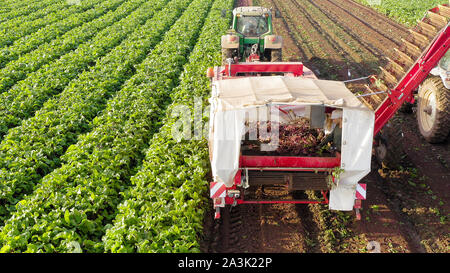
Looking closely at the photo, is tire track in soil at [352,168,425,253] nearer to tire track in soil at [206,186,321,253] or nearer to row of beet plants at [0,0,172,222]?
tire track in soil at [206,186,321,253]

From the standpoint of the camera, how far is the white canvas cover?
606 cm

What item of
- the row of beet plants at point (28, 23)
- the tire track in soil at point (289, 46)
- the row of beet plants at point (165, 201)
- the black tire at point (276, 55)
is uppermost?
the row of beet plants at point (28, 23)

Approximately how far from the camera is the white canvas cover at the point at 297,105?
6.06 metres

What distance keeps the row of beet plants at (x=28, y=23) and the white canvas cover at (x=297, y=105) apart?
1646 centimetres

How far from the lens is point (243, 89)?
692cm

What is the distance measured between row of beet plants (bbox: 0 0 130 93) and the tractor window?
26.1 feet

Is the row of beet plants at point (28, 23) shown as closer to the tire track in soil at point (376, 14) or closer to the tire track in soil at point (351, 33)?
the tire track in soil at point (351, 33)

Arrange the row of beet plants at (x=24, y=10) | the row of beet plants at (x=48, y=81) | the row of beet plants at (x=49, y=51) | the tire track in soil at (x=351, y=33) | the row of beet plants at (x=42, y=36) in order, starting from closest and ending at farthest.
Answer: the row of beet plants at (x=48, y=81) → the row of beet plants at (x=49, y=51) → the row of beet plants at (x=42, y=36) → the tire track in soil at (x=351, y=33) → the row of beet plants at (x=24, y=10)

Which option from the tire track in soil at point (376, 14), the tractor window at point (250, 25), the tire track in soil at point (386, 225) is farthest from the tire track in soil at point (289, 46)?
the tire track in soil at point (386, 225)

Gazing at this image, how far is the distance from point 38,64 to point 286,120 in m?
11.6

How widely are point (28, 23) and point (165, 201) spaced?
20.1 m

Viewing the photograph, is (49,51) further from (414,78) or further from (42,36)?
(414,78)

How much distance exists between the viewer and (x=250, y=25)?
13945mm

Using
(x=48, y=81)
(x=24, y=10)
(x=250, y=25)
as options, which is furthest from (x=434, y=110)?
(x=24, y=10)
